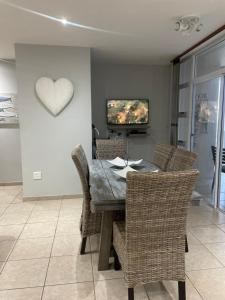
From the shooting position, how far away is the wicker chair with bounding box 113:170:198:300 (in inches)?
54.9

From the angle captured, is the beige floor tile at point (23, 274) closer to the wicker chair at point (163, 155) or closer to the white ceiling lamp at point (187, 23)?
the wicker chair at point (163, 155)

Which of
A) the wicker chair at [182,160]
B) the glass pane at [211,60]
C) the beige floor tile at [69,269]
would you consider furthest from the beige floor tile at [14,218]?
the glass pane at [211,60]

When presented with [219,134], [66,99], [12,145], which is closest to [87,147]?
[66,99]

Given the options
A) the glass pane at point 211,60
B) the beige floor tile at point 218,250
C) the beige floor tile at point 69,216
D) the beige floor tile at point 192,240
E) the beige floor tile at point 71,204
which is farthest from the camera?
the beige floor tile at point 71,204

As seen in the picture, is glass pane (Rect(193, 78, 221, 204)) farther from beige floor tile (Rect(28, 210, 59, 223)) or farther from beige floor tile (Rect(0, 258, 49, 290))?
beige floor tile (Rect(0, 258, 49, 290))

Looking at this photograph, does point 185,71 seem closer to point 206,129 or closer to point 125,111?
point 206,129

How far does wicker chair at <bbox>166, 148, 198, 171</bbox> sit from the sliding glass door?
3.49ft

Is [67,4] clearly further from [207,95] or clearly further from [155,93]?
[155,93]

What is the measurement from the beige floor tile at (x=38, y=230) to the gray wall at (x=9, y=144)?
1943 mm

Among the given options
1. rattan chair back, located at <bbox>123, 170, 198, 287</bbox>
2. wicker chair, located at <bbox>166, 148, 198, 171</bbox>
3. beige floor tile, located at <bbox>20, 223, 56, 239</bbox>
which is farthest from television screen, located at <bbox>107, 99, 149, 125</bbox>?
rattan chair back, located at <bbox>123, 170, 198, 287</bbox>

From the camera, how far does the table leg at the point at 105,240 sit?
1987mm

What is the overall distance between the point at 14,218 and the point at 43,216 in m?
0.37

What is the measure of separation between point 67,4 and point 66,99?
1530 millimetres

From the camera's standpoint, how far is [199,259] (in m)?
2.24
